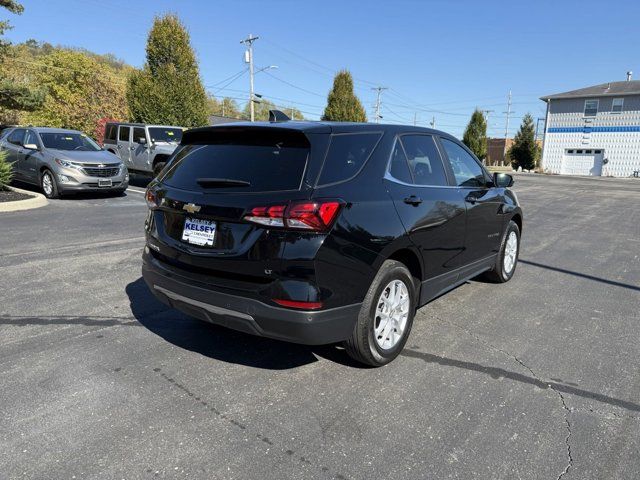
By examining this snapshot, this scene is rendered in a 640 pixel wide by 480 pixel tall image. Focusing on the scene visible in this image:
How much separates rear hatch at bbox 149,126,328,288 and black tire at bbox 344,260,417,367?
754mm

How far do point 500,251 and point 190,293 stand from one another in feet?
12.4

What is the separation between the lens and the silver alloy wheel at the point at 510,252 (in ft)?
19.0

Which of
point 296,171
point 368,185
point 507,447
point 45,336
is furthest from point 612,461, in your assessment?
point 45,336

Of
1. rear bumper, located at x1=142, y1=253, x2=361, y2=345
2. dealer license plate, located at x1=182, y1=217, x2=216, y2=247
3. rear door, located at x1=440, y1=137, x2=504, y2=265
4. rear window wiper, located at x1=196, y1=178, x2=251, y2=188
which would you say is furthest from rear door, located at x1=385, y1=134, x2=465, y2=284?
dealer license plate, located at x1=182, y1=217, x2=216, y2=247

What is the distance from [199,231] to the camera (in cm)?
321

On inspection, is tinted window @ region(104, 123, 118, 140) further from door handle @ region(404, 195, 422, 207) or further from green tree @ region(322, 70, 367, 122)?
green tree @ region(322, 70, 367, 122)

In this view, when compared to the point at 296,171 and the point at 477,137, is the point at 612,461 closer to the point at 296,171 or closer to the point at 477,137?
the point at 296,171

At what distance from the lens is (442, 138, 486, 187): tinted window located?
4.59 m

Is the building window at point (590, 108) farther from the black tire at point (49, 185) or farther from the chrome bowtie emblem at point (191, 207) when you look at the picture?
the chrome bowtie emblem at point (191, 207)

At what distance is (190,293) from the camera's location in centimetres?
325

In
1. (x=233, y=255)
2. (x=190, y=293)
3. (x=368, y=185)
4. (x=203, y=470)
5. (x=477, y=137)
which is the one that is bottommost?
(x=203, y=470)

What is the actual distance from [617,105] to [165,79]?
3884cm

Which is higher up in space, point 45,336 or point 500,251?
point 500,251

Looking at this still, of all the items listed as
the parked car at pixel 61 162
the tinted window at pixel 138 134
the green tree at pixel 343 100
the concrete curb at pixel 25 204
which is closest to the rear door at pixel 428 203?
the concrete curb at pixel 25 204
